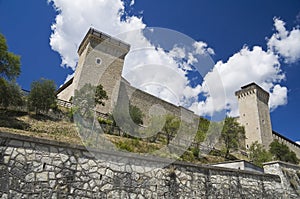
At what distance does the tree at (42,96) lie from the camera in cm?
1568

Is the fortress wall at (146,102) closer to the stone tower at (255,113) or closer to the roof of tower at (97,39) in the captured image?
the roof of tower at (97,39)

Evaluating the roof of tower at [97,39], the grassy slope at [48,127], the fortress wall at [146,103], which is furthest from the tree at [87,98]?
the fortress wall at [146,103]

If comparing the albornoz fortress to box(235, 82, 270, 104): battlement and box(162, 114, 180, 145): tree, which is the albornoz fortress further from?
box(235, 82, 270, 104): battlement

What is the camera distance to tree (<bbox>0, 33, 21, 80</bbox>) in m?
14.5

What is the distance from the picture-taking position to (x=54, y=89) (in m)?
17.0

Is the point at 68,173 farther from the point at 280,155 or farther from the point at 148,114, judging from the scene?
the point at 280,155

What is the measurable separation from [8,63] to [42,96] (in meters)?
2.94

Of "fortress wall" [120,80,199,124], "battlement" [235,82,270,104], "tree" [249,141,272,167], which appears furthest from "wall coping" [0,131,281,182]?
"battlement" [235,82,270,104]

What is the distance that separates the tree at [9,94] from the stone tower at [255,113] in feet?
100.0

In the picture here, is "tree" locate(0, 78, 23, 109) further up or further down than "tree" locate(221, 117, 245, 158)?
further down

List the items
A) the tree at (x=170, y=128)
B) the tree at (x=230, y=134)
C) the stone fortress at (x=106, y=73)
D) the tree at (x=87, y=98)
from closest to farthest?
the tree at (x=87, y=98) → the tree at (x=170, y=128) → the stone fortress at (x=106, y=73) → the tree at (x=230, y=134)

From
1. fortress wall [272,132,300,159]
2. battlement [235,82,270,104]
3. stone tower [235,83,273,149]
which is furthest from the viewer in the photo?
fortress wall [272,132,300,159]

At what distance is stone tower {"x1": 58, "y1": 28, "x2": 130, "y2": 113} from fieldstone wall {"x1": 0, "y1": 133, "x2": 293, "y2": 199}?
704 inches

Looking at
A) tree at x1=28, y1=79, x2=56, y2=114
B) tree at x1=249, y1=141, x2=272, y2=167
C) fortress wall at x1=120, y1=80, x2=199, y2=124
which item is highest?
fortress wall at x1=120, y1=80, x2=199, y2=124
